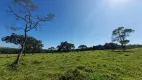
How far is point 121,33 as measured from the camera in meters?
71.0

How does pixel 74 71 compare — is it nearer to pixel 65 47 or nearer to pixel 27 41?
pixel 27 41

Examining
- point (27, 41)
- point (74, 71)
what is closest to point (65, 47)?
point (27, 41)

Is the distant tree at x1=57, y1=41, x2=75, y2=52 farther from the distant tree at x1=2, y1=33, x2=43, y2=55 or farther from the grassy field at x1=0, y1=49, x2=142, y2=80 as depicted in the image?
the grassy field at x1=0, y1=49, x2=142, y2=80

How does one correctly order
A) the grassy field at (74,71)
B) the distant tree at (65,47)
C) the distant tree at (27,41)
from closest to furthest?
the grassy field at (74,71)
the distant tree at (27,41)
the distant tree at (65,47)

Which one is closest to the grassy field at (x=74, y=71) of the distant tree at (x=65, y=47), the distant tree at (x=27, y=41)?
the distant tree at (x=27, y=41)

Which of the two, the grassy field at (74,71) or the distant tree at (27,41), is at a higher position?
the distant tree at (27,41)

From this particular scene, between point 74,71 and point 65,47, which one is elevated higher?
point 65,47

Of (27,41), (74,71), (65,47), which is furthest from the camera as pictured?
(65,47)

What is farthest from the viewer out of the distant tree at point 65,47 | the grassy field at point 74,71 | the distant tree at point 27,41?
the distant tree at point 65,47

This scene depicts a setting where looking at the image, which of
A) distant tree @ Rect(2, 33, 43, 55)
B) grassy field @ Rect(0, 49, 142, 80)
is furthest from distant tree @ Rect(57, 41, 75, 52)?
grassy field @ Rect(0, 49, 142, 80)

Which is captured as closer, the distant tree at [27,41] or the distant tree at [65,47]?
the distant tree at [27,41]

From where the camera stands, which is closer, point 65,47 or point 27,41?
point 27,41

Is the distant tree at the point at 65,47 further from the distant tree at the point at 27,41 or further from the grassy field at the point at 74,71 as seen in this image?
the grassy field at the point at 74,71

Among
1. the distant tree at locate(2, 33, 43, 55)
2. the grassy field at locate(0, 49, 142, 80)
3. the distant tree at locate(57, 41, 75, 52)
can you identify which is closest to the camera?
the grassy field at locate(0, 49, 142, 80)
